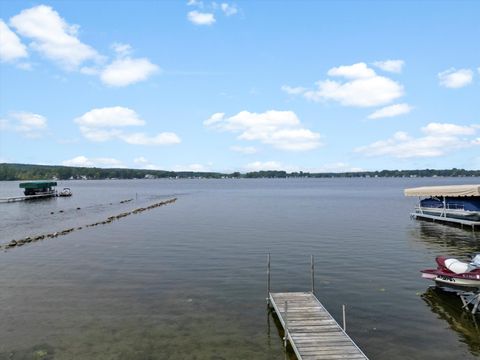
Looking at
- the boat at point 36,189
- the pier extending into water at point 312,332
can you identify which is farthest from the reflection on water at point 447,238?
the boat at point 36,189

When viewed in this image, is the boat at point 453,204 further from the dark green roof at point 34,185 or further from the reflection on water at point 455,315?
the dark green roof at point 34,185

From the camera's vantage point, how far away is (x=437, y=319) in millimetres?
18859

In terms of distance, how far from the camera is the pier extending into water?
45.9 ft

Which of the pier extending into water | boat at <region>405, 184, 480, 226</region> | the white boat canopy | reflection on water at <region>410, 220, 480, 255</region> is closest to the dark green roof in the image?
boat at <region>405, 184, 480, 226</region>

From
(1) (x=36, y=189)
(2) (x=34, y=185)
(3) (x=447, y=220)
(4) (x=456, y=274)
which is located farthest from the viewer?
(1) (x=36, y=189)

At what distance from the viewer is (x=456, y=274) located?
20.9 meters

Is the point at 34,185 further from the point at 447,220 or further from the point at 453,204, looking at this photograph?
the point at 453,204

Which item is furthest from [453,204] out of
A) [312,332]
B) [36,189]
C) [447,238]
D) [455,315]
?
[36,189]

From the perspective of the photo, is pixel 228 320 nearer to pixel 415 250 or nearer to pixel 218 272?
pixel 218 272

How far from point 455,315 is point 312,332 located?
8320 millimetres

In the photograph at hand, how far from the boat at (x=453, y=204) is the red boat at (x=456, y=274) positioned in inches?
1088

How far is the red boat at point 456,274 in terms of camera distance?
65.8ft

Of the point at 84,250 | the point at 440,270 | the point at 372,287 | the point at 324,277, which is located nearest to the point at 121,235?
the point at 84,250

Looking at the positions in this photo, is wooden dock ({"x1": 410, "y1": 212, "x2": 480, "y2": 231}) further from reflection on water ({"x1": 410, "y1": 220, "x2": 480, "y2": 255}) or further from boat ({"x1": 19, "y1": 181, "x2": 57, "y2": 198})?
boat ({"x1": 19, "y1": 181, "x2": 57, "y2": 198})
